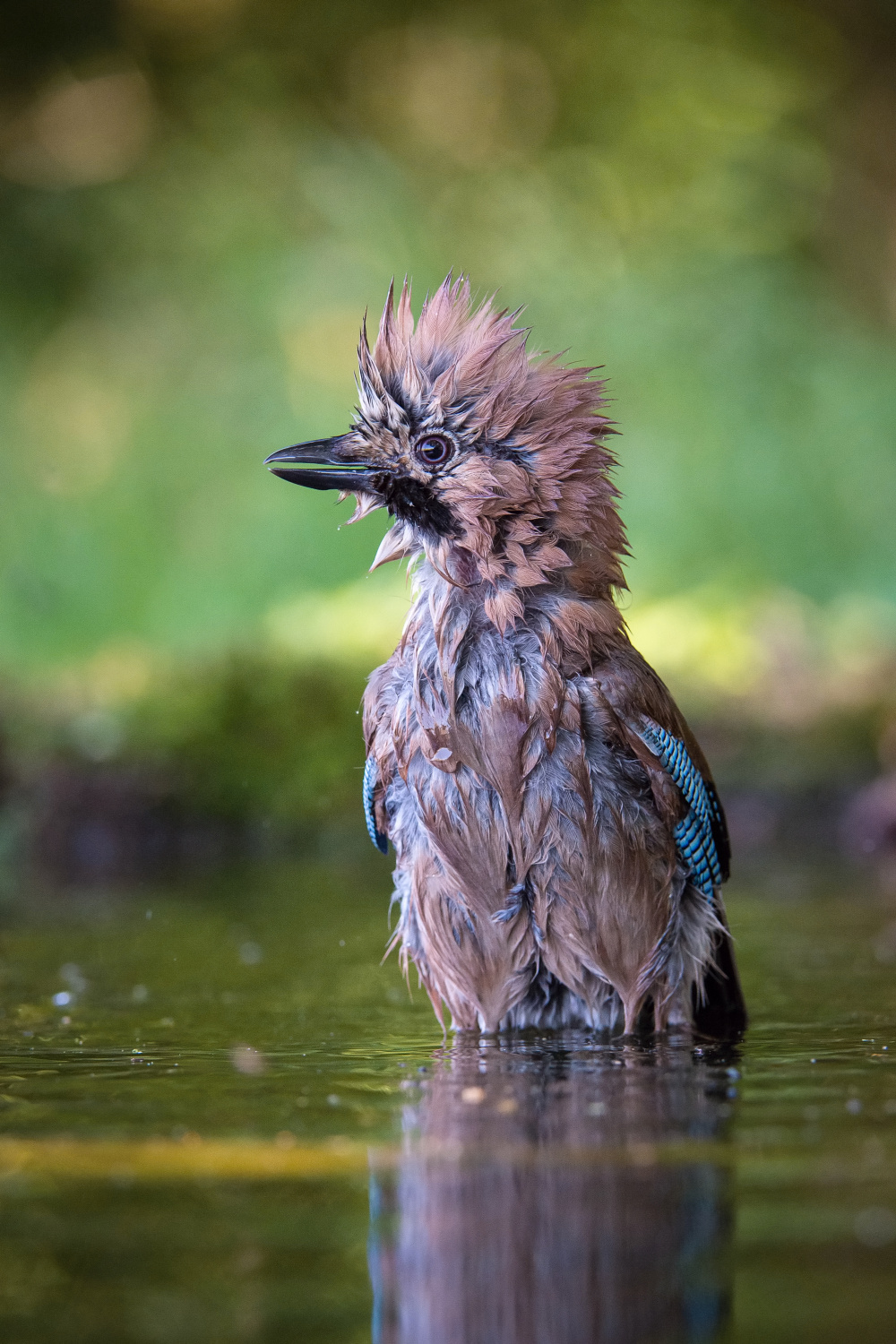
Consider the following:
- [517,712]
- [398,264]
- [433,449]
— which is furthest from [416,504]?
[398,264]

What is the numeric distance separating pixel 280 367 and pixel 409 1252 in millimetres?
14633

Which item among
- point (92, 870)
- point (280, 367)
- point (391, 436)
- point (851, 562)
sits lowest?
point (92, 870)

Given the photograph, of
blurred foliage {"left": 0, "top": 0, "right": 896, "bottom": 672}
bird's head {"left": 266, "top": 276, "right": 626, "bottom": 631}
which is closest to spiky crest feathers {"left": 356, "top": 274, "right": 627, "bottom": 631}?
bird's head {"left": 266, "top": 276, "right": 626, "bottom": 631}

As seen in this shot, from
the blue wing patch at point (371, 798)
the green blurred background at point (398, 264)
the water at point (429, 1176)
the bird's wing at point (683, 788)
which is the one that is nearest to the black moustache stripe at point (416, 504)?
the bird's wing at point (683, 788)

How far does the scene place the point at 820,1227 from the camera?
7.53ft

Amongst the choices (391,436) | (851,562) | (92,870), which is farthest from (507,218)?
(391,436)

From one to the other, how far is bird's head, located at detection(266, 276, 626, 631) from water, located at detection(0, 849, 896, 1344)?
1185mm

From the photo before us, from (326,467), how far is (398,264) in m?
12.9

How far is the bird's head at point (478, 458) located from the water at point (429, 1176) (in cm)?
118

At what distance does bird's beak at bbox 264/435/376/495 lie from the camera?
4.25 m

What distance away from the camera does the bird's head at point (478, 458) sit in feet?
13.2

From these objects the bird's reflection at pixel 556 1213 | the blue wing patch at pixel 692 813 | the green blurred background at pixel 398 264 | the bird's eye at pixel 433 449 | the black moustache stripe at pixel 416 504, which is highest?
the green blurred background at pixel 398 264

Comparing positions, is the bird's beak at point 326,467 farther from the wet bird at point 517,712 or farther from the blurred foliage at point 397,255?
the blurred foliage at point 397,255

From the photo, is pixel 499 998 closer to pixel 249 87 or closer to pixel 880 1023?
pixel 880 1023
